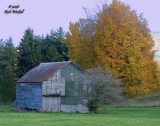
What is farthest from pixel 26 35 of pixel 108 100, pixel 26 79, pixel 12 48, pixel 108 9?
pixel 108 100

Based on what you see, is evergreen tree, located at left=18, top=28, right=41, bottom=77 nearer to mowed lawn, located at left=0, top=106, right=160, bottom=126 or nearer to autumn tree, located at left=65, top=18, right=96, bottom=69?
autumn tree, located at left=65, top=18, right=96, bottom=69

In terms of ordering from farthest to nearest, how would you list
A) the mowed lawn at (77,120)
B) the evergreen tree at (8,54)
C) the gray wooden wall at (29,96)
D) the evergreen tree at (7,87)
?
the evergreen tree at (8,54) → the evergreen tree at (7,87) → the gray wooden wall at (29,96) → the mowed lawn at (77,120)

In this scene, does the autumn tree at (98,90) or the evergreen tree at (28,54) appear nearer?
the autumn tree at (98,90)

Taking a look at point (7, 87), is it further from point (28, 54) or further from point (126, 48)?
point (126, 48)

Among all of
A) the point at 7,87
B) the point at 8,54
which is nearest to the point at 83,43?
the point at 7,87

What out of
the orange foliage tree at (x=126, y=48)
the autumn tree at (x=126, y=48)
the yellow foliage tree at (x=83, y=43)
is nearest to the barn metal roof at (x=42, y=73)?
the yellow foliage tree at (x=83, y=43)

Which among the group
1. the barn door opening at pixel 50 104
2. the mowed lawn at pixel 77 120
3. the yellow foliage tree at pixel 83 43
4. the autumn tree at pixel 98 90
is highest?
the yellow foliage tree at pixel 83 43

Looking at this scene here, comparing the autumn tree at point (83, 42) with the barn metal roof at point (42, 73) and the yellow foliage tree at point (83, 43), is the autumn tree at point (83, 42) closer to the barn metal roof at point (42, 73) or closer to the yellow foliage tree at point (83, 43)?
the yellow foliage tree at point (83, 43)

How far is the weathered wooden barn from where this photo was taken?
43.9 m

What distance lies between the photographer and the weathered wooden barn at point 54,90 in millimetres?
43875

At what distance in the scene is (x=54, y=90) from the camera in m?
44.8

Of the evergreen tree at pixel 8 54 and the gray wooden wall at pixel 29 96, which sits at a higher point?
the evergreen tree at pixel 8 54

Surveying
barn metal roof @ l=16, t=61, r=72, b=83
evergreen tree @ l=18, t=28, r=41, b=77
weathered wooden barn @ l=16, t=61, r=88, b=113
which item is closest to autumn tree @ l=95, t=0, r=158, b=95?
weathered wooden barn @ l=16, t=61, r=88, b=113

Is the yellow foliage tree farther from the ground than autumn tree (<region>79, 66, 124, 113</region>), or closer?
farther from the ground
